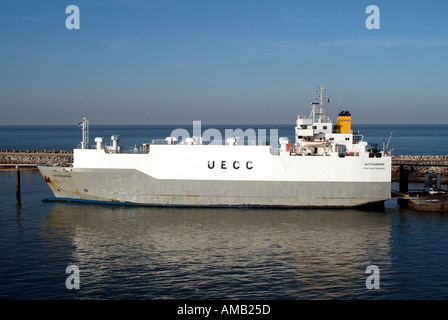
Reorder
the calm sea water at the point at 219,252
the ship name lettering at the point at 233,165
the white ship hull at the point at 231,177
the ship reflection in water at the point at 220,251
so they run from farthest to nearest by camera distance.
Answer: the ship name lettering at the point at 233,165 < the white ship hull at the point at 231,177 < the ship reflection in water at the point at 220,251 < the calm sea water at the point at 219,252

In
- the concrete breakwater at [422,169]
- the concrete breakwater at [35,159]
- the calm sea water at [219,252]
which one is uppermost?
the concrete breakwater at [35,159]

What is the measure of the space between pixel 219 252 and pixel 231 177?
31.8 feet

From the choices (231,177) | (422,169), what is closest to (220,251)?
(231,177)

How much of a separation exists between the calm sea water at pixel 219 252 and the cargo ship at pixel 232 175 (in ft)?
3.37

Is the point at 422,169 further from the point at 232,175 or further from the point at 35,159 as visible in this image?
the point at 35,159

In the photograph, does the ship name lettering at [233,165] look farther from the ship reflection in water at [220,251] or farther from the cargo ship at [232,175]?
the ship reflection in water at [220,251]

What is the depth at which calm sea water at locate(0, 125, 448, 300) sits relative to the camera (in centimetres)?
1519

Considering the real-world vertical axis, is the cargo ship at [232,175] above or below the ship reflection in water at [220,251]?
above

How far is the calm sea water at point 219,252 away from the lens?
49.8 ft

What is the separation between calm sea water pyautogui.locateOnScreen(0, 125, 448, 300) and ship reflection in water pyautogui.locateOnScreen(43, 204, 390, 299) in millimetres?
45

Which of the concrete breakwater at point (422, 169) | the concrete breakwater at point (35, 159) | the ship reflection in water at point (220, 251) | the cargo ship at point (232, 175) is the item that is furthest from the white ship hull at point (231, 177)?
the concrete breakwater at point (35, 159)

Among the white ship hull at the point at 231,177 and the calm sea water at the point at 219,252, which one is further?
the white ship hull at the point at 231,177

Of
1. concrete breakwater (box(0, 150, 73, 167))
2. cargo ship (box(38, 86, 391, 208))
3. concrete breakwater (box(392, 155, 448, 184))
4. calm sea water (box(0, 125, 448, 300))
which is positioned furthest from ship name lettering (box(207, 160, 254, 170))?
concrete breakwater (box(0, 150, 73, 167))

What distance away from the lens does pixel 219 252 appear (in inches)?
752
